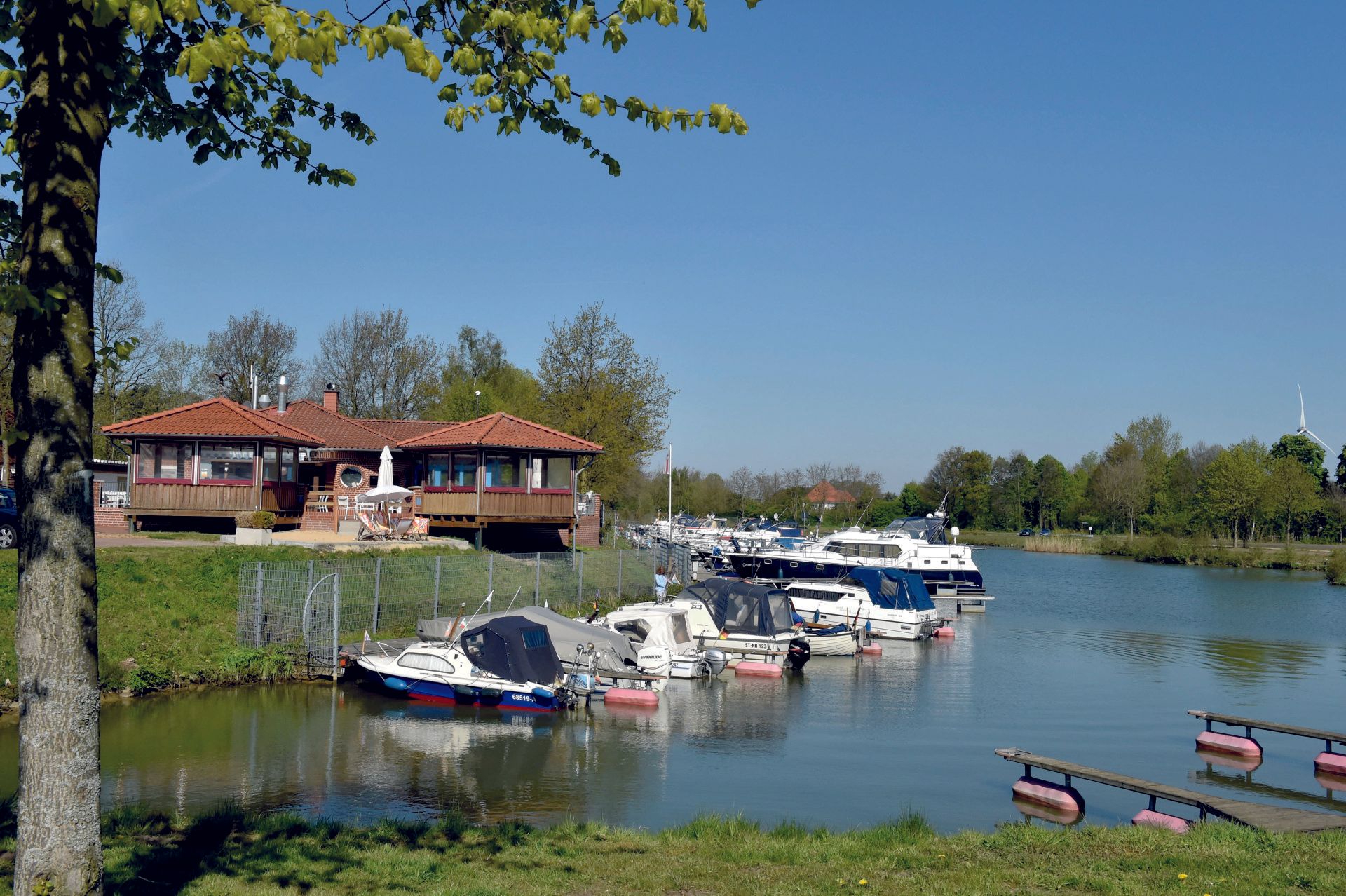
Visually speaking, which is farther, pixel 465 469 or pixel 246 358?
pixel 246 358

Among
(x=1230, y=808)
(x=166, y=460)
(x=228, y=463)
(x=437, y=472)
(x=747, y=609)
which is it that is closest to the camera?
(x=1230, y=808)

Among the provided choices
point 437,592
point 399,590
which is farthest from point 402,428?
point 437,592

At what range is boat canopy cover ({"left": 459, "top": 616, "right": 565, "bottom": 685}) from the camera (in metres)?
21.6

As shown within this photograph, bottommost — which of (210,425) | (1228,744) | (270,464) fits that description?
(1228,744)

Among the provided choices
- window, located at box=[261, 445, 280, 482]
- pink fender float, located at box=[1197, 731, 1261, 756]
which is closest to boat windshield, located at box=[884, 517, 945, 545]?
window, located at box=[261, 445, 280, 482]

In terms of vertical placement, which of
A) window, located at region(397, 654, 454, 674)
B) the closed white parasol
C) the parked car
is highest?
the closed white parasol

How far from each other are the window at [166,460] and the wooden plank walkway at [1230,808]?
30.5 metres

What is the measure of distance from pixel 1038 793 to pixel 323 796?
1032 centimetres

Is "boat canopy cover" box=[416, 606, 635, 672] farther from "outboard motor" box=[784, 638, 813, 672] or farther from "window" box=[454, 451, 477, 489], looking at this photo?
"window" box=[454, 451, 477, 489]

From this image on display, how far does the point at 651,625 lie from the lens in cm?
2684

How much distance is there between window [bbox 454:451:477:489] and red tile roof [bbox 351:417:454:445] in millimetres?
6845

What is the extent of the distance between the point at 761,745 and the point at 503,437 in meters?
20.9

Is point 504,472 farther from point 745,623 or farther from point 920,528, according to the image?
point 920,528

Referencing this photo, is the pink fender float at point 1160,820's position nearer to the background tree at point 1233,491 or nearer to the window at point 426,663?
the window at point 426,663
